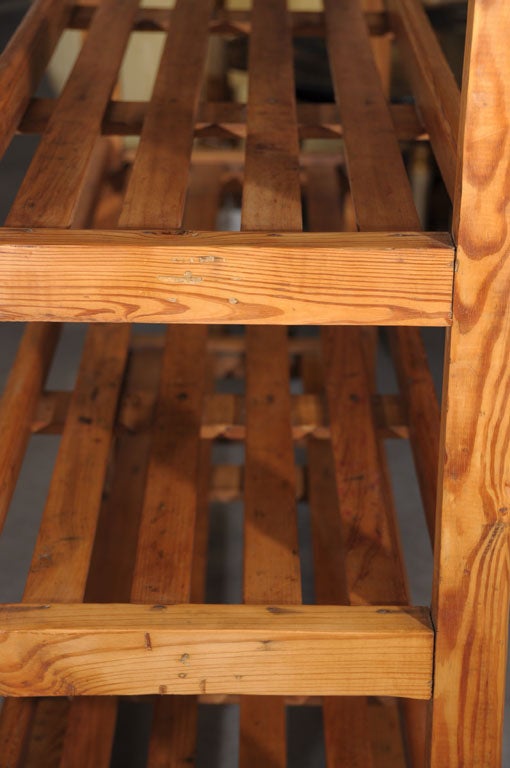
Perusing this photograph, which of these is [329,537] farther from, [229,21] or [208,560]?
[229,21]

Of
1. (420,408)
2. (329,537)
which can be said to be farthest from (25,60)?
(329,537)

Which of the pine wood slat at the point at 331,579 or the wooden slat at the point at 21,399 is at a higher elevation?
the wooden slat at the point at 21,399

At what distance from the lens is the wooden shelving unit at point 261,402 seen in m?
1.01

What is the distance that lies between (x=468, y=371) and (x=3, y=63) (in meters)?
0.81

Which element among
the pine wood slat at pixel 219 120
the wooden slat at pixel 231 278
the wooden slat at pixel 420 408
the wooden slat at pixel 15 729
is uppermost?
the wooden slat at pixel 231 278

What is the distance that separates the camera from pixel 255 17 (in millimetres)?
1961

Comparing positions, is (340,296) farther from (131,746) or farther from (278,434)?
(131,746)

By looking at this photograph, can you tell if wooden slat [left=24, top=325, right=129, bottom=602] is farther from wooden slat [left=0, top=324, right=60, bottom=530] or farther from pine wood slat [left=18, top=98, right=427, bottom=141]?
pine wood slat [left=18, top=98, right=427, bottom=141]

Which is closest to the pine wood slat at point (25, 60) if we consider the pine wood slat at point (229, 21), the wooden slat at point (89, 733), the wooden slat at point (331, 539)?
the pine wood slat at point (229, 21)

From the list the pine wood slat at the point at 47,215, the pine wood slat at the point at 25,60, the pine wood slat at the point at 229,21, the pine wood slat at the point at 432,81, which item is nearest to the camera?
the pine wood slat at the point at 47,215

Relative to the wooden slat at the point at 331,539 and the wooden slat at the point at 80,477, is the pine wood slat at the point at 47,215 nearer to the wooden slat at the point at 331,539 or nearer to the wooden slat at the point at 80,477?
the wooden slat at the point at 80,477

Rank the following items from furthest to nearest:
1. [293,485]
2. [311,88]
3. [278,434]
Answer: [311,88], [278,434], [293,485]

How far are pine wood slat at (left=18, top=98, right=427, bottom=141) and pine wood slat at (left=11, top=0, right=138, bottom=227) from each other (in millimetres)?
76

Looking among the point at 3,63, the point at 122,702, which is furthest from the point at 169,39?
the point at 122,702
